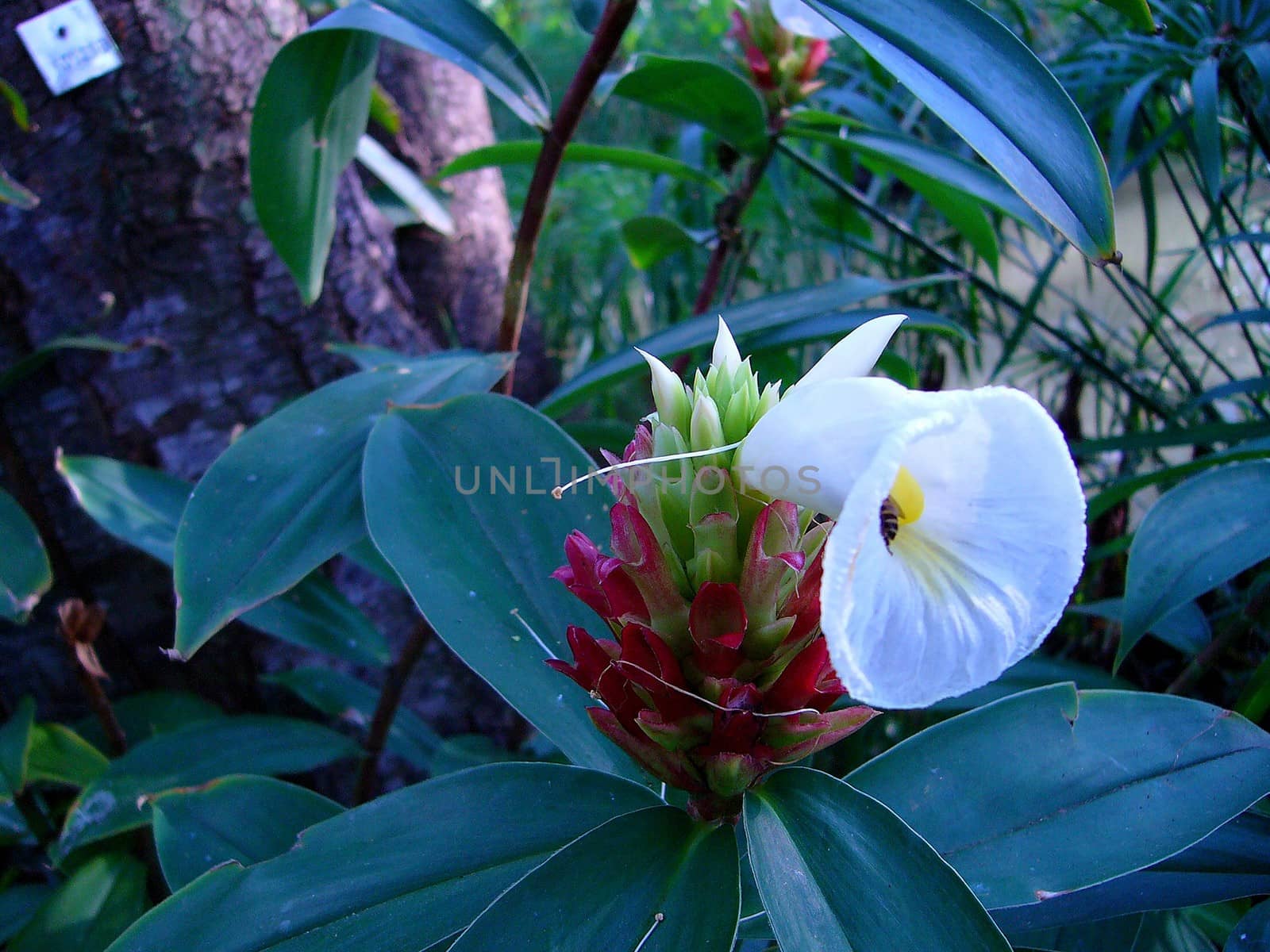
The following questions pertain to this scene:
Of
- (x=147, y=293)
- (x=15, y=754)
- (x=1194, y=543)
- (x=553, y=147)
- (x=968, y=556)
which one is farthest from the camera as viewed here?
(x=147, y=293)

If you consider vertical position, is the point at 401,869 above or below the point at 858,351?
below

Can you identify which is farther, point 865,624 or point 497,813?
point 497,813

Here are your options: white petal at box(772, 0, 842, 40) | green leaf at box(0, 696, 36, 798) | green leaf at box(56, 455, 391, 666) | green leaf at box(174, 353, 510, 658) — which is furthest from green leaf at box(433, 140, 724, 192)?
green leaf at box(0, 696, 36, 798)

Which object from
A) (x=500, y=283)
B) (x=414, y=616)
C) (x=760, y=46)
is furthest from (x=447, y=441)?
(x=500, y=283)

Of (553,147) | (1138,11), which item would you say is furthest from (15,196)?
(1138,11)

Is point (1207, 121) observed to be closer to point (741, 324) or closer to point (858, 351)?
point (741, 324)

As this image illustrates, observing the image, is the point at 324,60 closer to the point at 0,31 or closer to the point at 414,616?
the point at 0,31

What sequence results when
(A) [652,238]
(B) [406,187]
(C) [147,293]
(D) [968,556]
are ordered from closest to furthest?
(D) [968,556] → (C) [147,293] → (A) [652,238] → (B) [406,187]

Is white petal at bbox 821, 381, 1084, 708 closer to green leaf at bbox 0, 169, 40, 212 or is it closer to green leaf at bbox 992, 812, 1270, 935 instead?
green leaf at bbox 992, 812, 1270, 935
